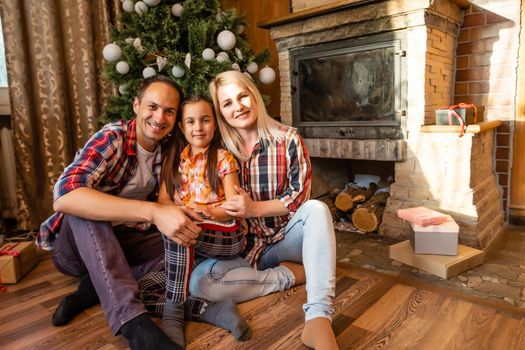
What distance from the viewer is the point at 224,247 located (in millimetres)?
1401

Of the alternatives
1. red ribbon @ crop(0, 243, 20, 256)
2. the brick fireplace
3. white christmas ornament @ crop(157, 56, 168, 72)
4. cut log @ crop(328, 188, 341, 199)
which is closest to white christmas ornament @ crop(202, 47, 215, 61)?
white christmas ornament @ crop(157, 56, 168, 72)

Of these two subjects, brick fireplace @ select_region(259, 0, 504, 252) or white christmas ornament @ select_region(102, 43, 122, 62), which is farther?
white christmas ornament @ select_region(102, 43, 122, 62)

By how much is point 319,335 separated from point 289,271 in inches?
18.3

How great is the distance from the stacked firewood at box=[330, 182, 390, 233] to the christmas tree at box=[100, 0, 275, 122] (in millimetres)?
1010

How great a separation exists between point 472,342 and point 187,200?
41.4 inches

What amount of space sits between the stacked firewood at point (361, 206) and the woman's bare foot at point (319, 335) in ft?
4.19

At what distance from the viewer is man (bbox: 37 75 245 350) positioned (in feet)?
3.93

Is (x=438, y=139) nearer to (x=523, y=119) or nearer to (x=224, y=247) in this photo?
(x=523, y=119)

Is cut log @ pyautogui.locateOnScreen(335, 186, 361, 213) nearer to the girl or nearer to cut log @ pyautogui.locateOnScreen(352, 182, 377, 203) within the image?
cut log @ pyautogui.locateOnScreen(352, 182, 377, 203)

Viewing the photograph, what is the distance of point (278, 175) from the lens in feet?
4.89

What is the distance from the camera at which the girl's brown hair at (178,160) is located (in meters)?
1.46

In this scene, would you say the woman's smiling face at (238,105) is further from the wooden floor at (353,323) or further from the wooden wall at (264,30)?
the wooden wall at (264,30)

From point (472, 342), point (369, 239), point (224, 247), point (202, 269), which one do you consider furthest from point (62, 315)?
point (369, 239)

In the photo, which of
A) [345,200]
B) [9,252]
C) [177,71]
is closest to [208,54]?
[177,71]
